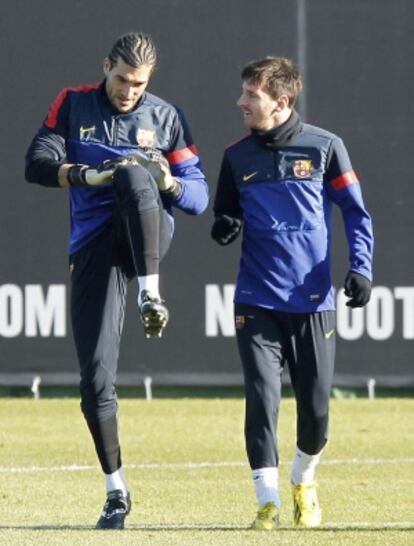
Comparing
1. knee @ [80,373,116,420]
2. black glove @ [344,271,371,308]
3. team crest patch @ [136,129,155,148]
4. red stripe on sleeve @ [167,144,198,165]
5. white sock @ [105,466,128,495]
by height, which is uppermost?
team crest patch @ [136,129,155,148]

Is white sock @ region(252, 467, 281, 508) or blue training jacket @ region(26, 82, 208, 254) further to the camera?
blue training jacket @ region(26, 82, 208, 254)

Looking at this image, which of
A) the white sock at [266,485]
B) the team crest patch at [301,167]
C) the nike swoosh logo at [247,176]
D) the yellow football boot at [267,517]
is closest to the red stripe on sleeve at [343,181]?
the team crest patch at [301,167]

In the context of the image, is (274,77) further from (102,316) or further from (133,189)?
(102,316)

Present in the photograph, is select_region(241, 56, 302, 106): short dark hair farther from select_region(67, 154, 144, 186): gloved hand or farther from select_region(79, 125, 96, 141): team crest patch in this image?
select_region(79, 125, 96, 141): team crest patch

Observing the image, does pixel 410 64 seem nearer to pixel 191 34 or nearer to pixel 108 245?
pixel 191 34

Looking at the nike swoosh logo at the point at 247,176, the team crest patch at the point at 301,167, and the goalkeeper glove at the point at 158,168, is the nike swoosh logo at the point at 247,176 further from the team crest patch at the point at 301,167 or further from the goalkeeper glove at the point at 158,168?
the goalkeeper glove at the point at 158,168

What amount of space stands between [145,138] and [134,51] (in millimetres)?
434

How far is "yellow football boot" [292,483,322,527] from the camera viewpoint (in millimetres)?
7855

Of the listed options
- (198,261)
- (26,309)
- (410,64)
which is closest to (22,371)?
(26,309)

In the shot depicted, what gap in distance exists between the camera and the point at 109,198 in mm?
7969

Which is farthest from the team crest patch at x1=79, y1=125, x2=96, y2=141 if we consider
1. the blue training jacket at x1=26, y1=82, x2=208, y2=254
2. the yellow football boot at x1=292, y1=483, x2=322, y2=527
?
the yellow football boot at x1=292, y1=483, x2=322, y2=527

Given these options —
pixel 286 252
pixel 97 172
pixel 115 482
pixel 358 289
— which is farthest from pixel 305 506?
pixel 97 172

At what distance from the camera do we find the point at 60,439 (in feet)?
39.4

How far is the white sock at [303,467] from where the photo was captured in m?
7.91
